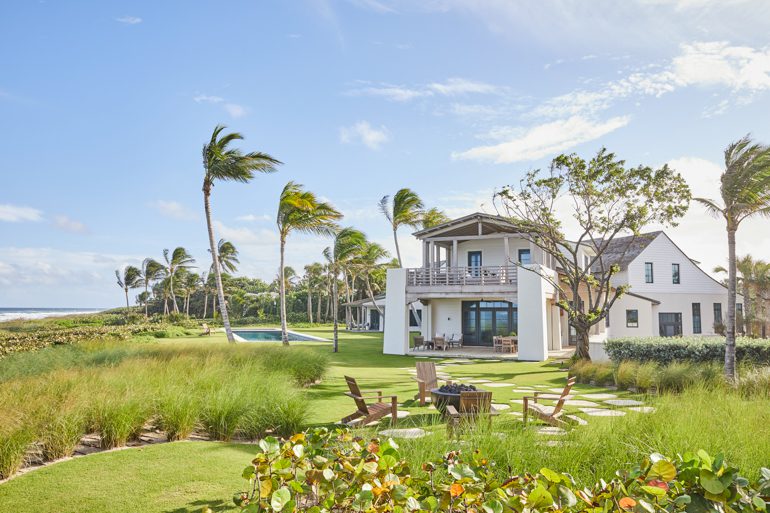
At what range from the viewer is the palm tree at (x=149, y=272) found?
62000mm

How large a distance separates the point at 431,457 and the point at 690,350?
12363 mm

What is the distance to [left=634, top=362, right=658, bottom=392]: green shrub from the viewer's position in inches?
428

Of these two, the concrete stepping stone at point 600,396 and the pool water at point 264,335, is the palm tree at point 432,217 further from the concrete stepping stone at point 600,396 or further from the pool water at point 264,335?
the concrete stepping stone at point 600,396

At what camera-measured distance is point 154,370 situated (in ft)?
27.0

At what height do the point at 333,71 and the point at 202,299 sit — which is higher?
the point at 333,71

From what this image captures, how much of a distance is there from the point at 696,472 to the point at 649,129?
41.8 feet

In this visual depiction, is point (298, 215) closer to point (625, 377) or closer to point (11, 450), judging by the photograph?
point (625, 377)

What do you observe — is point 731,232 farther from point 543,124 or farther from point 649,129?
point 543,124

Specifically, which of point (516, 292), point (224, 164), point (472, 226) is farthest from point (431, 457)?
point (472, 226)

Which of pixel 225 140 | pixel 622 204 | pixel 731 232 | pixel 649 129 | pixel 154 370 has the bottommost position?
pixel 154 370

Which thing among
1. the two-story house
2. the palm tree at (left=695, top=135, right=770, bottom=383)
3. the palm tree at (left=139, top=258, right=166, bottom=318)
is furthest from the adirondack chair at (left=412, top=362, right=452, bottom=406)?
the palm tree at (left=139, top=258, right=166, bottom=318)

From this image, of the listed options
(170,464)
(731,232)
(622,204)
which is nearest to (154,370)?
(170,464)

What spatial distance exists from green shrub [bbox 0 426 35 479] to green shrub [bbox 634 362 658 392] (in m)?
11.2

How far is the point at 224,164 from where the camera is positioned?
1773 centimetres
